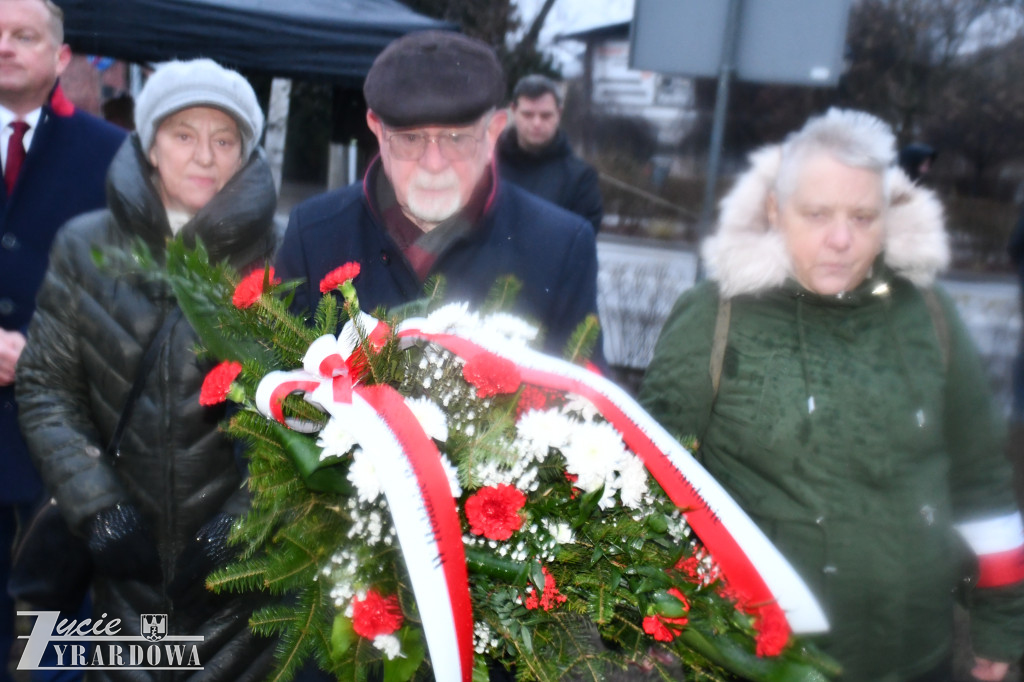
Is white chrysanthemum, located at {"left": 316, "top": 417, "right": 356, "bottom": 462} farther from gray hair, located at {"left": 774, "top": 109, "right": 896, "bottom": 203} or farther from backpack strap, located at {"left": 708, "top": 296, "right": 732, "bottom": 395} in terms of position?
gray hair, located at {"left": 774, "top": 109, "right": 896, "bottom": 203}

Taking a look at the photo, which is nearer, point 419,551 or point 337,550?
point 419,551

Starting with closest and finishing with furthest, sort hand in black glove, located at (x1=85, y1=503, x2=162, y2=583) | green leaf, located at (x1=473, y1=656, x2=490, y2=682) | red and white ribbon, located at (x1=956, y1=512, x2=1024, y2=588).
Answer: green leaf, located at (x1=473, y1=656, x2=490, y2=682) < red and white ribbon, located at (x1=956, y1=512, x2=1024, y2=588) < hand in black glove, located at (x1=85, y1=503, x2=162, y2=583)

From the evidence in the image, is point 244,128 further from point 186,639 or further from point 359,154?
point 359,154

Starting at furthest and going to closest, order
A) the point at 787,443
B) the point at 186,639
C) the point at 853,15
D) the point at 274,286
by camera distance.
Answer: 1. the point at 853,15
2. the point at 186,639
3. the point at 787,443
4. the point at 274,286

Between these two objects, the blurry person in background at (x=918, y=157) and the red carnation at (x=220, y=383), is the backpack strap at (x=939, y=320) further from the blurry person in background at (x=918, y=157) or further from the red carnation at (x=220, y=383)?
the blurry person in background at (x=918, y=157)

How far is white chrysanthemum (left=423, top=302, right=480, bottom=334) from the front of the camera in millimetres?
1399

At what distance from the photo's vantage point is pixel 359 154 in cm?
548

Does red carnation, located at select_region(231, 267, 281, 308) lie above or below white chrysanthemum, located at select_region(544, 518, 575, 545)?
above

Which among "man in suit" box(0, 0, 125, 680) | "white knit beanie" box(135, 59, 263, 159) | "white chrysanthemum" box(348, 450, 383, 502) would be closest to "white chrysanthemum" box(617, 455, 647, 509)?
"white chrysanthemum" box(348, 450, 383, 502)

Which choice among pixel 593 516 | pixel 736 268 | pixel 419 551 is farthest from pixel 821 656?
pixel 736 268

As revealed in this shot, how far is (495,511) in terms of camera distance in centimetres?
129

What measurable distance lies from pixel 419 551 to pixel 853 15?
506 cm

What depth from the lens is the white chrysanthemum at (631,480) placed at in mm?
1350

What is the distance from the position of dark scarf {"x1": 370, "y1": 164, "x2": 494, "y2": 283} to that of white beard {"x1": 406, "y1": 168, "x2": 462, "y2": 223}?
0.02m
